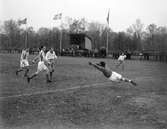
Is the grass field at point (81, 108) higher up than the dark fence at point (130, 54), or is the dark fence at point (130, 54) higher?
the dark fence at point (130, 54)

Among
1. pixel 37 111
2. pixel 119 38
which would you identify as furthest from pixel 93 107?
pixel 119 38

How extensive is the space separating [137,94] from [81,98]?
2.57 metres

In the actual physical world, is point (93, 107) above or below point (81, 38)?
below

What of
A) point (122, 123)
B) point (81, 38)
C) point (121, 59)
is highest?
point (81, 38)

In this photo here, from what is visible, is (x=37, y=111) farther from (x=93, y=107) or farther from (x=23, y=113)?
(x=93, y=107)

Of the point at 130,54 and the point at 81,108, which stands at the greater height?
the point at 130,54

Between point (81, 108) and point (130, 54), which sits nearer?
point (81, 108)

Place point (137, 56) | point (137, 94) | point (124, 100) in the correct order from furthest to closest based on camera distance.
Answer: point (137, 56)
point (137, 94)
point (124, 100)

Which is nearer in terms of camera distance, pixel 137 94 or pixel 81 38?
pixel 137 94

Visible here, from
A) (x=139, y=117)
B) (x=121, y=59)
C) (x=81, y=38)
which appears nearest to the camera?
(x=139, y=117)

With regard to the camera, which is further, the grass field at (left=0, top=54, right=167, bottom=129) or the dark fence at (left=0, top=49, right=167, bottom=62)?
the dark fence at (left=0, top=49, right=167, bottom=62)

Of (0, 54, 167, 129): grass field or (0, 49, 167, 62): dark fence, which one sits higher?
(0, 49, 167, 62): dark fence

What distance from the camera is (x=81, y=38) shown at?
45250mm

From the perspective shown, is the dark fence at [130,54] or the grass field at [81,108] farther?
the dark fence at [130,54]
